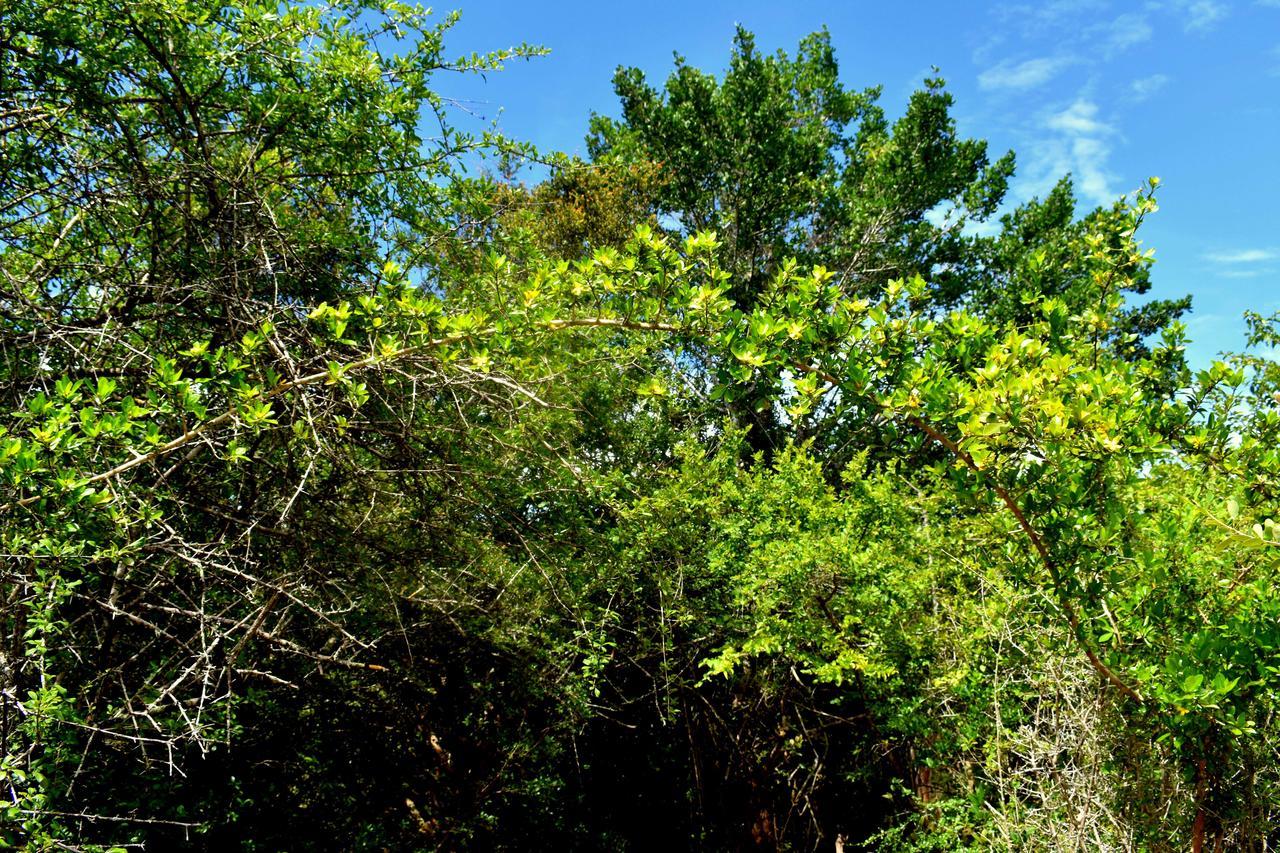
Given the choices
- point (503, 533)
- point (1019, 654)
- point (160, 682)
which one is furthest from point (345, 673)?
point (1019, 654)

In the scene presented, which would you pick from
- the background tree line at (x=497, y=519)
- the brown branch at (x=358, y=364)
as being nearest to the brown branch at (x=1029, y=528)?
the background tree line at (x=497, y=519)

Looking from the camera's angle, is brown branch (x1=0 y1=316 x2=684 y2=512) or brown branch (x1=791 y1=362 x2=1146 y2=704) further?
brown branch (x1=0 y1=316 x2=684 y2=512)

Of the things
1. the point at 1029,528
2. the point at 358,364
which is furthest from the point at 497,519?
the point at 1029,528

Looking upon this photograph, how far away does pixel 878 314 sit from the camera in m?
2.34

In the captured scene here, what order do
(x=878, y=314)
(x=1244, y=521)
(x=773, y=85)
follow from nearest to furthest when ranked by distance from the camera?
(x=878, y=314), (x=1244, y=521), (x=773, y=85)

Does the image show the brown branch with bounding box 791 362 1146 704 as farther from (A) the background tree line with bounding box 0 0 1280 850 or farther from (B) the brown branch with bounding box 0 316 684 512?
(B) the brown branch with bounding box 0 316 684 512

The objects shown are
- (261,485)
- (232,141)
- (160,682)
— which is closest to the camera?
(160,682)

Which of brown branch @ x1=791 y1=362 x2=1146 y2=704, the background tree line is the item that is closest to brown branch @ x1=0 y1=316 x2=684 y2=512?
the background tree line

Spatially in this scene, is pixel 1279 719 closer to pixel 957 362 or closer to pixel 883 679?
pixel 957 362

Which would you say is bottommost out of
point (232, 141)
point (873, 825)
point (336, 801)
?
point (336, 801)

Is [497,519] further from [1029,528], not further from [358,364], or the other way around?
[1029,528]

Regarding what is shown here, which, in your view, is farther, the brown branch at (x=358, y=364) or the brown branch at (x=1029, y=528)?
the brown branch at (x=358, y=364)

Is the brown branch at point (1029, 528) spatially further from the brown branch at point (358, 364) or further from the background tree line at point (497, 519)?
the brown branch at point (358, 364)

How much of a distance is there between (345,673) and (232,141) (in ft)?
10.8
